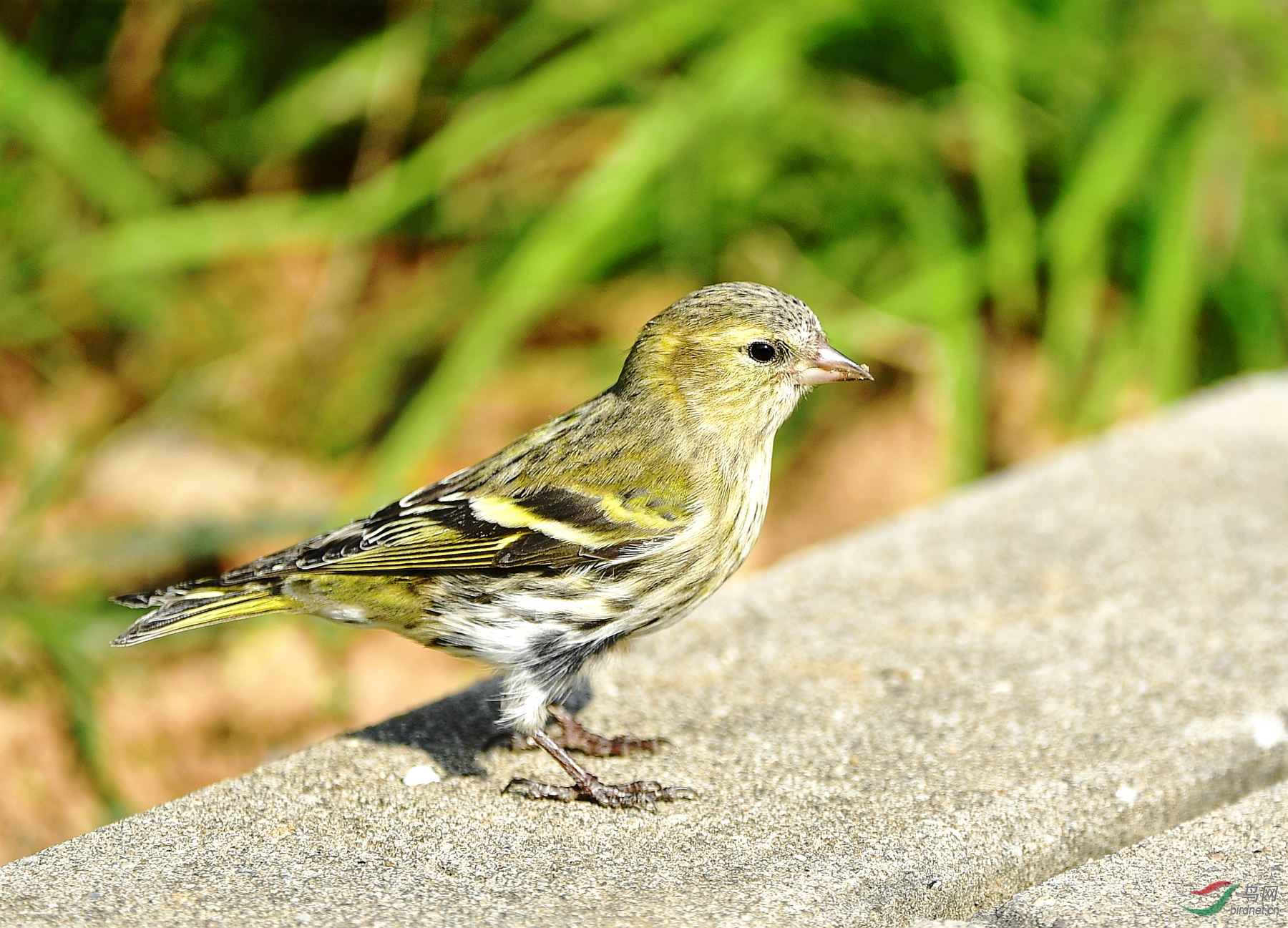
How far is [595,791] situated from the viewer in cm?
214

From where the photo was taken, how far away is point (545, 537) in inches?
89.9

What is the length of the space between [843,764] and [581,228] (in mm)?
2383

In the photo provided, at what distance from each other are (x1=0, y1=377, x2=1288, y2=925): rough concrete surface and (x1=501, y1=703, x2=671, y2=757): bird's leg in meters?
0.02

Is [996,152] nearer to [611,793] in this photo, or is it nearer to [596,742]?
[596,742]

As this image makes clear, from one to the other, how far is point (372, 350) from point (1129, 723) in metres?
2.75

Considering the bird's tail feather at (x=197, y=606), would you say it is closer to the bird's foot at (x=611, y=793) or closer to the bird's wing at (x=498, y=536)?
the bird's wing at (x=498, y=536)

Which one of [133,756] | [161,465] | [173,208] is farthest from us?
[173,208]

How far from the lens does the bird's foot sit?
2.13m

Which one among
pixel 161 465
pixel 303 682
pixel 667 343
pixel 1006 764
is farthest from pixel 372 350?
pixel 1006 764

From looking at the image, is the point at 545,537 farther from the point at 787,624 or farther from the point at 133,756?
the point at 133,756
